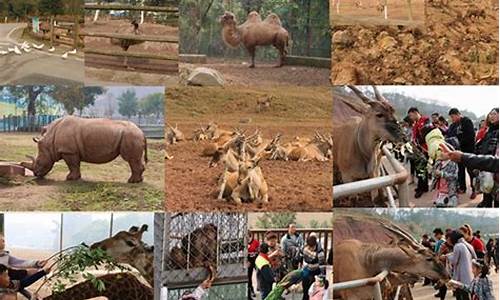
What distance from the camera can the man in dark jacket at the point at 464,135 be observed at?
794 cm

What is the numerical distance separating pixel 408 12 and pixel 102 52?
2.45 m

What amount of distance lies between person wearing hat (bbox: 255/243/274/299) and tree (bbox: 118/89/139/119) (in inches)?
57.3

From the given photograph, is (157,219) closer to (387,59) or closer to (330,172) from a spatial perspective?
(330,172)

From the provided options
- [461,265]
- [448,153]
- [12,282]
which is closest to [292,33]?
[448,153]

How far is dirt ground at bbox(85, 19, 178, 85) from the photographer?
7746 millimetres

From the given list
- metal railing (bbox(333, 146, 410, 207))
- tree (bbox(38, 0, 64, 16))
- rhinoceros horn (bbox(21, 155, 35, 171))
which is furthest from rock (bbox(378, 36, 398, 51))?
rhinoceros horn (bbox(21, 155, 35, 171))

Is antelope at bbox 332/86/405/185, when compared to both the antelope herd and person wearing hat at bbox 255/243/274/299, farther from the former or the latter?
person wearing hat at bbox 255/243/274/299

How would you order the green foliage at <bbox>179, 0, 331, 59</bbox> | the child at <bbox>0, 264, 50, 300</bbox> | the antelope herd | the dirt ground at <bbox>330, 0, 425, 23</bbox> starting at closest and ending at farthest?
1. the child at <bbox>0, 264, 50, 300</bbox>
2. the antelope herd
3. the green foliage at <bbox>179, 0, 331, 59</bbox>
4. the dirt ground at <bbox>330, 0, 425, 23</bbox>

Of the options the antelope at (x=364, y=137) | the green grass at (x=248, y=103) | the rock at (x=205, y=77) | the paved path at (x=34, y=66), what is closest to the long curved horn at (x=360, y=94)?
the antelope at (x=364, y=137)

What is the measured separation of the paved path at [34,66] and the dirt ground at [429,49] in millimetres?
2036

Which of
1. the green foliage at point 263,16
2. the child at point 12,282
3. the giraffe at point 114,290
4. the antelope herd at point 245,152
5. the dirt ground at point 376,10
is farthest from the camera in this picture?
the dirt ground at point 376,10

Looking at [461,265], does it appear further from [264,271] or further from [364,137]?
[264,271]

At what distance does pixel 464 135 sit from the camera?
796 cm

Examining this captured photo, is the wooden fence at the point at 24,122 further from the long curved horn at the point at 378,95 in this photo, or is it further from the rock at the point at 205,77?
the long curved horn at the point at 378,95
